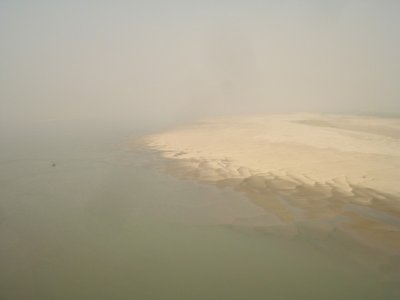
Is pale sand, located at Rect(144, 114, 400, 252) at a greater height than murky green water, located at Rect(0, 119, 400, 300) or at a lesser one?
greater

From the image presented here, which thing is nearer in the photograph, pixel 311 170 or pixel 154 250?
pixel 154 250

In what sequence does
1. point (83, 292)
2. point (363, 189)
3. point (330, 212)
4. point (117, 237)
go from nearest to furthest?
1. point (83, 292)
2. point (117, 237)
3. point (330, 212)
4. point (363, 189)

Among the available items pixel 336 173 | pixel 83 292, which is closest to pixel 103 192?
pixel 83 292

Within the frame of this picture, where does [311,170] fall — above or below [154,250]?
above

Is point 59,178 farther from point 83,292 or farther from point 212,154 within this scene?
point 83,292

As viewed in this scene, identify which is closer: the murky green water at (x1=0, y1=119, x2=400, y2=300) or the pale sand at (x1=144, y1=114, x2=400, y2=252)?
the murky green water at (x1=0, y1=119, x2=400, y2=300)
